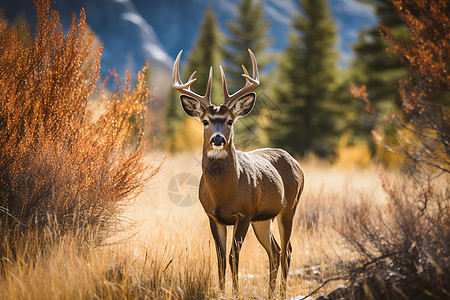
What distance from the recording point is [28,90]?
4.77 meters

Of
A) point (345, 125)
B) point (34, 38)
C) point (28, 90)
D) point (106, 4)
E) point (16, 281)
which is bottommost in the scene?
point (16, 281)

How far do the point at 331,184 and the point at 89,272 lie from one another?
7.10 m

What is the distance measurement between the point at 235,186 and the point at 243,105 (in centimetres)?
102

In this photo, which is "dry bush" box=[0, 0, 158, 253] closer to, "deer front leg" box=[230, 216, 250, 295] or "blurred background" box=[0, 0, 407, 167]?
"deer front leg" box=[230, 216, 250, 295]

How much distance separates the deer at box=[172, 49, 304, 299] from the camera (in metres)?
3.96

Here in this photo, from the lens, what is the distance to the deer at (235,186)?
3.96 m

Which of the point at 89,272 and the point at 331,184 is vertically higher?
the point at 331,184

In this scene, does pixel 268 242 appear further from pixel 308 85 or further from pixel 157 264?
pixel 308 85

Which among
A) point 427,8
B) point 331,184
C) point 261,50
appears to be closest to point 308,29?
point 261,50

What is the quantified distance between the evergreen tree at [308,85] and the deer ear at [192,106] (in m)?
14.3

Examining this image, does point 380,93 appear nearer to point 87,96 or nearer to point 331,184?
point 331,184

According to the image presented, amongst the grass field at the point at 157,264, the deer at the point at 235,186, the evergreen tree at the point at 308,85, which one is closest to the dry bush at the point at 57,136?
the grass field at the point at 157,264

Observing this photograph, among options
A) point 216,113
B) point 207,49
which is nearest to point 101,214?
point 216,113

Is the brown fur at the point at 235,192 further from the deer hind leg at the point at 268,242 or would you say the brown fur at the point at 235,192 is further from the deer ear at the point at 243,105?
the deer ear at the point at 243,105
